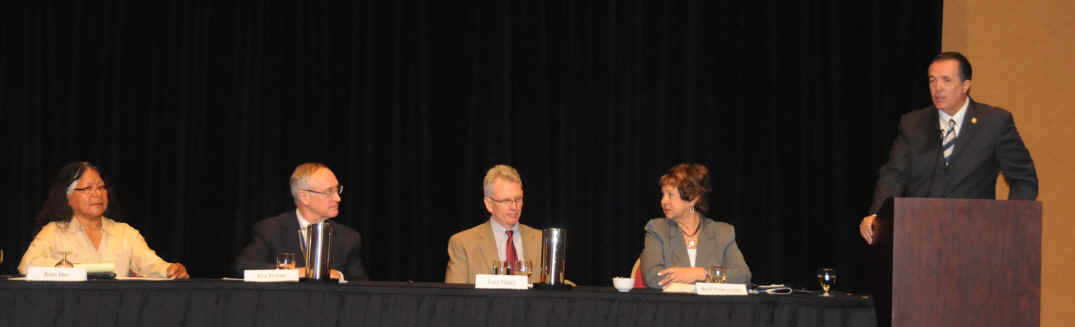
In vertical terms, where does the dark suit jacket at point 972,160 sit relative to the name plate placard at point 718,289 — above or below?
above

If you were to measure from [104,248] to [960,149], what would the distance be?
10.1 ft

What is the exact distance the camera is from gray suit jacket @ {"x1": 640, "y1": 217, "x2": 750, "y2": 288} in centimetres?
371

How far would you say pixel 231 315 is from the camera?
267 cm

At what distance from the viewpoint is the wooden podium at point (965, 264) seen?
2.30 metres

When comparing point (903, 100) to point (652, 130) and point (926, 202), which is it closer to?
point (652, 130)

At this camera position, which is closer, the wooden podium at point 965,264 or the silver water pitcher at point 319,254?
the wooden podium at point 965,264

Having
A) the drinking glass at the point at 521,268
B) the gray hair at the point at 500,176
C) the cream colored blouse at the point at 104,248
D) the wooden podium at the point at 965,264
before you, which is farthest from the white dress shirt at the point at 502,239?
the wooden podium at the point at 965,264

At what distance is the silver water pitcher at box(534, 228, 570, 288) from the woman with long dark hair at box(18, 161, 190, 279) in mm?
1746

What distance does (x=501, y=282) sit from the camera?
2.79m

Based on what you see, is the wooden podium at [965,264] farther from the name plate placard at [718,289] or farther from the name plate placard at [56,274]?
the name plate placard at [56,274]

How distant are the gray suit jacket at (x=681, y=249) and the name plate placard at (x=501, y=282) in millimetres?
1012

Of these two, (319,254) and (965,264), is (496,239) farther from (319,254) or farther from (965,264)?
(965,264)

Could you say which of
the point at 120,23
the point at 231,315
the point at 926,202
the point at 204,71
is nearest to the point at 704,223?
the point at 926,202

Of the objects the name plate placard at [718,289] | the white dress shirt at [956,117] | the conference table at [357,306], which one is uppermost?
the white dress shirt at [956,117]
